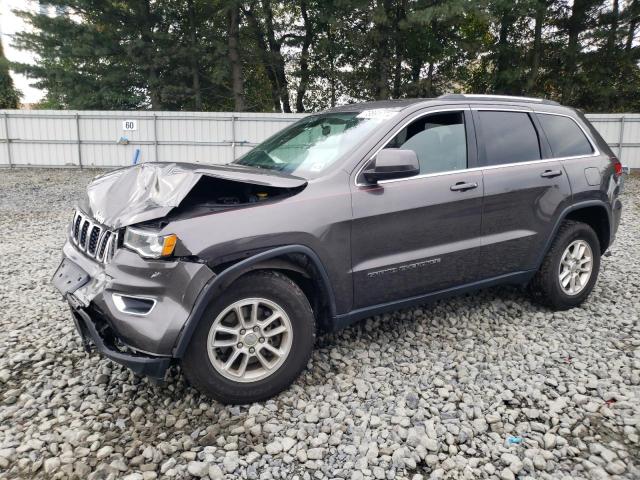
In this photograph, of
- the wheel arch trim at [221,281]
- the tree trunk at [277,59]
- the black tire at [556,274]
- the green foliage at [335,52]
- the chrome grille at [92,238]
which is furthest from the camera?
the tree trunk at [277,59]

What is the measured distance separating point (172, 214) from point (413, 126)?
1.85m

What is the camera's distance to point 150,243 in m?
2.58

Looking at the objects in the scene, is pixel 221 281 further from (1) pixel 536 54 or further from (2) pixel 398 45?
(1) pixel 536 54

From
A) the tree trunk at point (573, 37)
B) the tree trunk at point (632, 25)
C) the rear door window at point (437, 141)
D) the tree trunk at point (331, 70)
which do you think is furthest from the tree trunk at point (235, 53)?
the rear door window at point (437, 141)

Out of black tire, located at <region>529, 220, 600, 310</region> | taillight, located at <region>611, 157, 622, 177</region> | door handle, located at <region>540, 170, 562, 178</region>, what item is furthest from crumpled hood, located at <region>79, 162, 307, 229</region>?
taillight, located at <region>611, 157, 622, 177</region>

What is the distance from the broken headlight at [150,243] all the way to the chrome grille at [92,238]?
0.16 meters

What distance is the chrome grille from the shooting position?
2.77m

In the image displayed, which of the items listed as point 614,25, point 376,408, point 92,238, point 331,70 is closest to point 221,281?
point 92,238

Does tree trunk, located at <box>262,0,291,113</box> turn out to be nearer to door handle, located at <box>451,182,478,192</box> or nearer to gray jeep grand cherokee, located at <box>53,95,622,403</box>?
gray jeep grand cherokee, located at <box>53,95,622,403</box>

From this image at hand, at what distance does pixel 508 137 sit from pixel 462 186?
79cm

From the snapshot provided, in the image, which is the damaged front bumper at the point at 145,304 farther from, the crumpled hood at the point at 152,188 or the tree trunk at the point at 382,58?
the tree trunk at the point at 382,58

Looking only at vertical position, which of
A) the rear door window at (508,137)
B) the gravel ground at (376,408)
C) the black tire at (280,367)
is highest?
the rear door window at (508,137)

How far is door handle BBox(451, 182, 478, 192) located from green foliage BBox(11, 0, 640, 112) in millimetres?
16733

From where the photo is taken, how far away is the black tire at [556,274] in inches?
165
